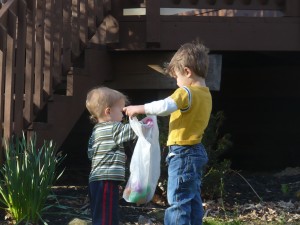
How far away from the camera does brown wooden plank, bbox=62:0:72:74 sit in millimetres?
6910

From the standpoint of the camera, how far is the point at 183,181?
15.8ft

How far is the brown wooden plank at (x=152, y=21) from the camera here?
24.8 feet

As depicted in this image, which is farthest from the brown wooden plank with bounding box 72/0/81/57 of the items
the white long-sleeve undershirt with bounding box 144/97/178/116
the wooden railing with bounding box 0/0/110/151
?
the white long-sleeve undershirt with bounding box 144/97/178/116

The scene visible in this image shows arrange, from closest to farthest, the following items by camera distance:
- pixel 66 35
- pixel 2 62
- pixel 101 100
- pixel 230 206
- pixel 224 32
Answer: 1. pixel 101 100
2. pixel 2 62
3. pixel 230 206
4. pixel 66 35
5. pixel 224 32

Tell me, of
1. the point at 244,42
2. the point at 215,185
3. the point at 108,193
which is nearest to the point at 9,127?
the point at 108,193

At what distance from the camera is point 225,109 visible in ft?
33.6

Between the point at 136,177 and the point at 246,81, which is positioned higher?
the point at 246,81

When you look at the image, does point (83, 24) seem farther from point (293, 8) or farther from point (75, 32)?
point (293, 8)

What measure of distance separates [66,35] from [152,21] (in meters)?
1.04

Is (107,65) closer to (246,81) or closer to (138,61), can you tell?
(138,61)

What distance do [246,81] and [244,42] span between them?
2164 millimetres

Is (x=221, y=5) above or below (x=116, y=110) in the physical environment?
above

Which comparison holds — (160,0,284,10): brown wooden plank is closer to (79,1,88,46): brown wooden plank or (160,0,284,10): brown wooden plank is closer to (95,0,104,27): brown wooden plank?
(95,0,104,27): brown wooden plank

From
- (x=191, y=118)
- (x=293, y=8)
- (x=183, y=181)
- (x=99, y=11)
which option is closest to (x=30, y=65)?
(x=99, y=11)
